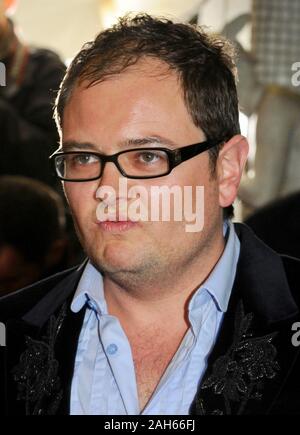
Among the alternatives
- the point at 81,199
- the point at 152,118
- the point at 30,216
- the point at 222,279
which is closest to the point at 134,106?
the point at 152,118

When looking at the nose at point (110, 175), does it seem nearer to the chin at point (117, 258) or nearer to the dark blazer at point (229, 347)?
the chin at point (117, 258)

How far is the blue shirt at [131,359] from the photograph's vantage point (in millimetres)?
1002

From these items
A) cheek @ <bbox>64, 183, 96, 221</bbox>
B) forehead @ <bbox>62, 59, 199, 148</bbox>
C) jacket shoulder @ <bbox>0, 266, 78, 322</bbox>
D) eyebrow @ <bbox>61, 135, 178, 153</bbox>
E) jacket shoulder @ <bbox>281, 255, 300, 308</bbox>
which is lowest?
jacket shoulder @ <bbox>0, 266, 78, 322</bbox>

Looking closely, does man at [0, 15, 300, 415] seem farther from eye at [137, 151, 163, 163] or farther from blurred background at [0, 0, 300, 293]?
blurred background at [0, 0, 300, 293]

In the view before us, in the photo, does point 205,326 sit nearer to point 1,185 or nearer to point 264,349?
point 264,349

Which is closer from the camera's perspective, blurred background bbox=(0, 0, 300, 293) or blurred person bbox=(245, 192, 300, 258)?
blurred person bbox=(245, 192, 300, 258)

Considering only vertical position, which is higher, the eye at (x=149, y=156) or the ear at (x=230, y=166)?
the eye at (x=149, y=156)

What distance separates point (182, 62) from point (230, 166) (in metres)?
0.15

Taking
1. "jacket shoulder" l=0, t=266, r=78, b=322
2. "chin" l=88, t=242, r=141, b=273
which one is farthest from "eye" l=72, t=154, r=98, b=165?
"jacket shoulder" l=0, t=266, r=78, b=322

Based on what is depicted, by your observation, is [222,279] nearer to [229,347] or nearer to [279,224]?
[229,347]

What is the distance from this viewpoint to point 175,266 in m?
1.04

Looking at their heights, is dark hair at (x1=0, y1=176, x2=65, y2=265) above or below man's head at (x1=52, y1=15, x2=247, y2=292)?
below

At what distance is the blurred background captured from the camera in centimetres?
133

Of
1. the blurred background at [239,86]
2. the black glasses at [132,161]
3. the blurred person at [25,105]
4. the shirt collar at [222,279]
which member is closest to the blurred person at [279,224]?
the blurred background at [239,86]
